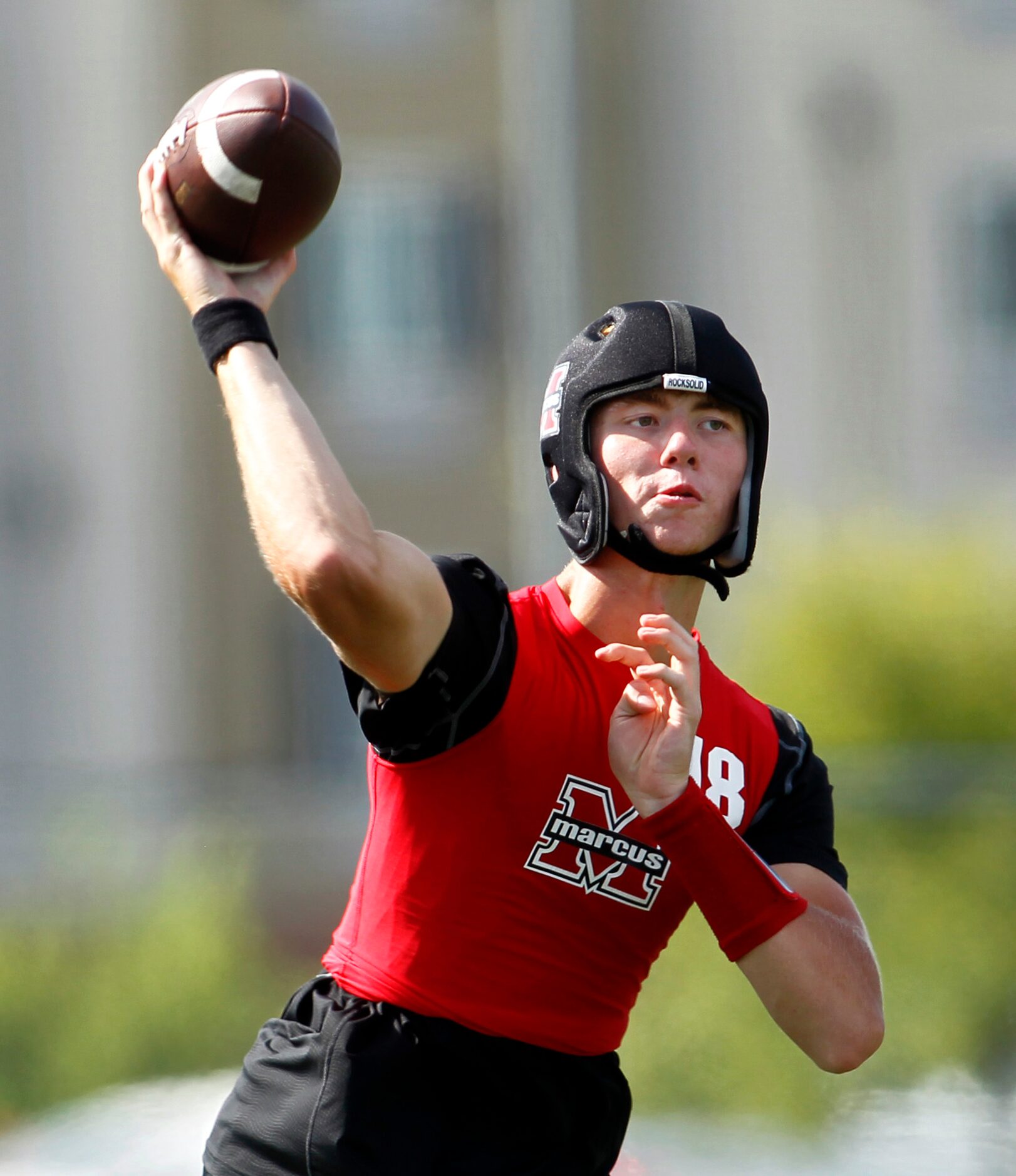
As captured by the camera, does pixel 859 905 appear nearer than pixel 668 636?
No

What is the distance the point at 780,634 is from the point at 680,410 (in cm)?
660

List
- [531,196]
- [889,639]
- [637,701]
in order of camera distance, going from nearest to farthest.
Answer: [637,701] < [889,639] < [531,196]

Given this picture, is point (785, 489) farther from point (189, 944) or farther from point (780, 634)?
point (189, 944)

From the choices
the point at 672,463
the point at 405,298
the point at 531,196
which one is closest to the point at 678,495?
the point at 672,463

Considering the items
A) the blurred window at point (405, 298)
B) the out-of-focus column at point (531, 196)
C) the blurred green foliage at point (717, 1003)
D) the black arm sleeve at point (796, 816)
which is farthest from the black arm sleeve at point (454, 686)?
the blurred window at point (405, 298)

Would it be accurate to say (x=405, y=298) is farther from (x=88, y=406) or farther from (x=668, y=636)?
(x=668, y=636)

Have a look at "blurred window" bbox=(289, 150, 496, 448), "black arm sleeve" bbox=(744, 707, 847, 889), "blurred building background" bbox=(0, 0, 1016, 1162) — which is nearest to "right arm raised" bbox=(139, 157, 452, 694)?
"black arm sleeve" bbox=(744, 707, 847, 889)

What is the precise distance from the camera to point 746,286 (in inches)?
612

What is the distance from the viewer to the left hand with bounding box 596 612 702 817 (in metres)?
2.76

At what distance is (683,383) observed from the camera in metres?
3.17

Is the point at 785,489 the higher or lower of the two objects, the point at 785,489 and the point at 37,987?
the higher

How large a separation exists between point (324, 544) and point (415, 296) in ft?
47.7

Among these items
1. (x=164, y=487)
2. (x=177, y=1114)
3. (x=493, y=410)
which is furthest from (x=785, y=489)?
(x=177, y=1114)

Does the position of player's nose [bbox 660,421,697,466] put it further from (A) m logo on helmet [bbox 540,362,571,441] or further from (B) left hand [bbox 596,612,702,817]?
(B) left hand [bbox 596,612,702,817]
